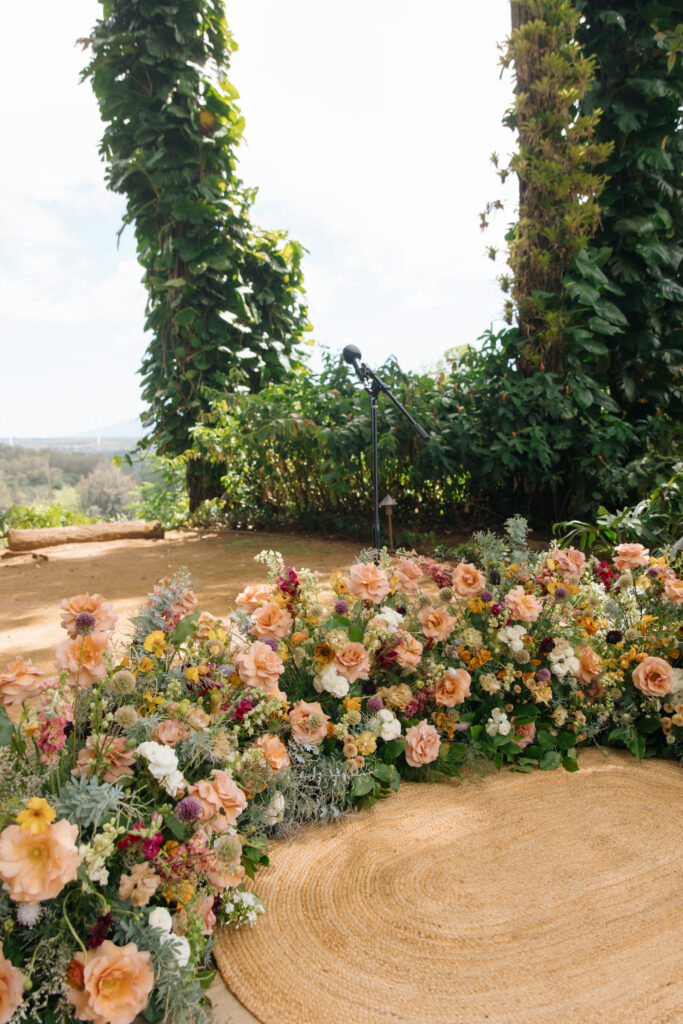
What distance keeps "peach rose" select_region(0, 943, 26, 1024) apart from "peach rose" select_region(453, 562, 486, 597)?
1.25 metres

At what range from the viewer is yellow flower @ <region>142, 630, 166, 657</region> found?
4.33ft

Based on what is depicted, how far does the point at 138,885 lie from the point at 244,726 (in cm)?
45

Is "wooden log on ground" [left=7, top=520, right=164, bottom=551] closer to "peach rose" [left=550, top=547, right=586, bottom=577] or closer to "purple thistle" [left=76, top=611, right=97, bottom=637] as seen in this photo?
"peach rose" [left=550, top=547, right=586, bottom=577]

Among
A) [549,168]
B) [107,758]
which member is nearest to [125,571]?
[107,758]

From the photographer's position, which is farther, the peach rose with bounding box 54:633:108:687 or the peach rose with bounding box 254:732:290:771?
the peach rose with bounding box 254:732:290:771

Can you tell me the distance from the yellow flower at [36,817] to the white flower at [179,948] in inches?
9.8

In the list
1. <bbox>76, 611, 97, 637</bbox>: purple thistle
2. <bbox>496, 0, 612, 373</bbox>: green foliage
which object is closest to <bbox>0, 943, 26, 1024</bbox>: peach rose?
<bbox>76, 611, 97, 637</bbox>: purple thistle

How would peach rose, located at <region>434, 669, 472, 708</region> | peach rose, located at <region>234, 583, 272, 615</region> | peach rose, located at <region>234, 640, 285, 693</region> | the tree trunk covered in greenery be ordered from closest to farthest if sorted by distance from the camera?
peach rose, located at <region>234, 640, 285, 693</region>, peach rose, located at <region>434, 669, 472, 708</region>, peach rose, located at <region>234, 583, 272, 615</region>, the tree trunk covered in greenery

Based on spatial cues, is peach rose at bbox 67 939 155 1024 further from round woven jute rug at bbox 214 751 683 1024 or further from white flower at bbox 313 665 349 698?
white flower at bbox 313 665 349 698

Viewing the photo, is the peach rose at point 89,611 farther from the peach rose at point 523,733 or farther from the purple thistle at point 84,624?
the peach rose at point 523,733

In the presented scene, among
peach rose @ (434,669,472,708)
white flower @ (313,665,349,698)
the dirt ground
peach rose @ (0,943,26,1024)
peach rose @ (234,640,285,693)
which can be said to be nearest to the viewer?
peach rose @ (0,943,26,1024)

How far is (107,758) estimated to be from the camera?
3.63 ft

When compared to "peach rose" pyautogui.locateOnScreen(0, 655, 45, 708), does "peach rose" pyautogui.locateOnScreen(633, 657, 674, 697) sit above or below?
below

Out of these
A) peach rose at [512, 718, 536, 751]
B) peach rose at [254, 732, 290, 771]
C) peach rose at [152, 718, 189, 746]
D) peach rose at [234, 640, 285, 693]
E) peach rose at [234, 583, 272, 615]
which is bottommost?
peach rose at [512, 718, 536, 751]
